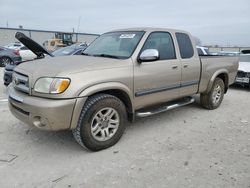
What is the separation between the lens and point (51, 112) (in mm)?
3332

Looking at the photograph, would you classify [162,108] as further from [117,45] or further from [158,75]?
[117,45]

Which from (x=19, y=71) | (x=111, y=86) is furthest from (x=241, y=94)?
(x=19, y=71)

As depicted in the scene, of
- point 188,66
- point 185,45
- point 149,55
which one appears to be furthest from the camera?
point 185,45

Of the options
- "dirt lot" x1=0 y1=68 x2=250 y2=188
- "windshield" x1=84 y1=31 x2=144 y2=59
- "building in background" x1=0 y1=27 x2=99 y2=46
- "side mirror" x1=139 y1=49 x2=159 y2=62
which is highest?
"building in background" x1=0 y1=27 x2=99 y2=46

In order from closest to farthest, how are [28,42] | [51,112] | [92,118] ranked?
[51,112], [92,118], [28,42]

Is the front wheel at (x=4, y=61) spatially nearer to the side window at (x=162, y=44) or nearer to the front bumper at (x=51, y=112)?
the side window at (x=162, y=44)

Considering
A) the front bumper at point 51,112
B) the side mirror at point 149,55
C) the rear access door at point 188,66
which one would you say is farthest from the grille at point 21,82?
the rear access door at point 188,66

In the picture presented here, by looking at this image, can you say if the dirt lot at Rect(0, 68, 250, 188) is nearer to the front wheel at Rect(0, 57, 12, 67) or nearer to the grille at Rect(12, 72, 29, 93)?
the grille at Rect(12, 72, 29, 93)

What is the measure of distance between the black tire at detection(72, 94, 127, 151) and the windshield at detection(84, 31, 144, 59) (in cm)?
84

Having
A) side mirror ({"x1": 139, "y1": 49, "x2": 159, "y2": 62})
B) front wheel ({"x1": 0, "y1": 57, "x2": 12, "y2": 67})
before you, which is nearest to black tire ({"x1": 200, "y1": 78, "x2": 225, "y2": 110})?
side mirror ({"x1": 139, "y1": 49, "x2": 159, "y2": 62})

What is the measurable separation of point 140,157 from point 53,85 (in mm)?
1590

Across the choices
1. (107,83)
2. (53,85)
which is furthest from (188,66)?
(53,85)

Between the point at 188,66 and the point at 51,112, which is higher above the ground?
the point at 188,66

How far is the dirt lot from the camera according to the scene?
3.15m
